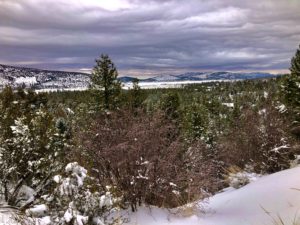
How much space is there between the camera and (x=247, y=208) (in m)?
9.19

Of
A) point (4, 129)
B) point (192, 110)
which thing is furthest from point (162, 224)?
point (192, 110)

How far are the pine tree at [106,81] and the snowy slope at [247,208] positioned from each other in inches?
941

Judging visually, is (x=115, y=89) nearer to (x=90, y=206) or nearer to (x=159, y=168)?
(x=159, y=168)

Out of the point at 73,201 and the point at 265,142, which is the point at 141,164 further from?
the point at 265,142

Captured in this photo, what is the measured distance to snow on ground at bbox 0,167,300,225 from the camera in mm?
8234

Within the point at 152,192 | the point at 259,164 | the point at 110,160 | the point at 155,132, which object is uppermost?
the point at 155,132

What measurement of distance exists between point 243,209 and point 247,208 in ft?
0.43

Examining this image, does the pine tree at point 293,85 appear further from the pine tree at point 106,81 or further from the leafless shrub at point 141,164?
the leafless shrub at point 141,164

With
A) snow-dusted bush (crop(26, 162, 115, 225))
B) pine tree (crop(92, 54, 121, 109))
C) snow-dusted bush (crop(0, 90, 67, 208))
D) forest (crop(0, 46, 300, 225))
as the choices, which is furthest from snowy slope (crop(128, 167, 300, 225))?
pine tree (crop(92, 54, 121, 109))

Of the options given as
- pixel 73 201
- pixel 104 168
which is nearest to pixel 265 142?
pixel 104 168

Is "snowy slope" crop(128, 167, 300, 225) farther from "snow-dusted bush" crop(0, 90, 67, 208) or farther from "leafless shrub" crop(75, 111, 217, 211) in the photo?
"snow-dusted bush" crop(0, 90, 67, 208)

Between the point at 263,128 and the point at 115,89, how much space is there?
719 inches

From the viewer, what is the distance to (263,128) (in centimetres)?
1847

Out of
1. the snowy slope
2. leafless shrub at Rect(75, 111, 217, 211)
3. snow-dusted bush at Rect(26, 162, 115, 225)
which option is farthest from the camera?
leafless shrub at Rect(75, 111, 217, 211)
